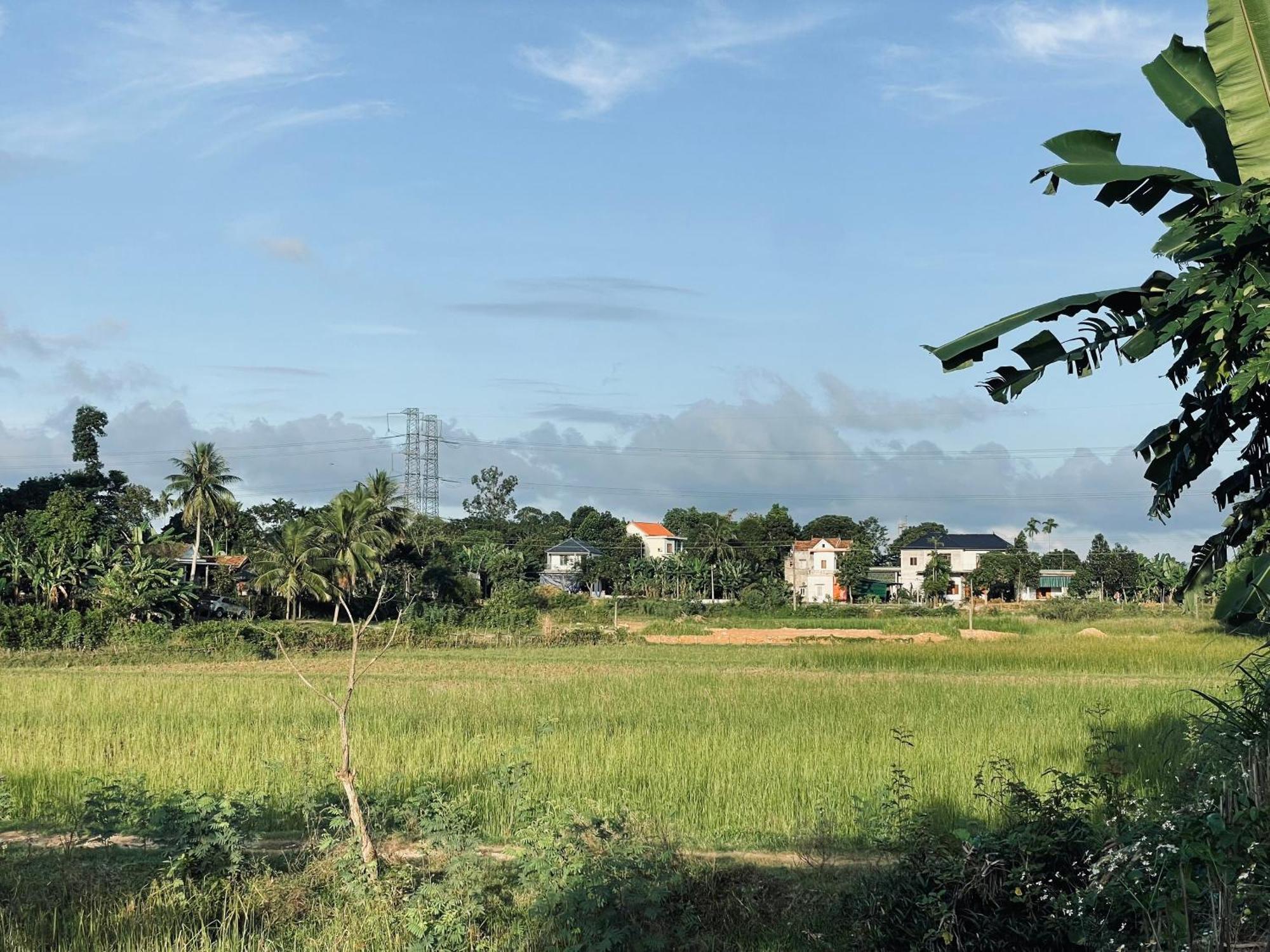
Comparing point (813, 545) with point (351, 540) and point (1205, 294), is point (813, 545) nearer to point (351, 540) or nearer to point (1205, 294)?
point (351, 540)

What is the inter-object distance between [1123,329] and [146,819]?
23.4 feet

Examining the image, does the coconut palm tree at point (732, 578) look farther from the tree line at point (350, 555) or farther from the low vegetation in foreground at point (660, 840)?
the low vegetation in foreground at point (660, 840)

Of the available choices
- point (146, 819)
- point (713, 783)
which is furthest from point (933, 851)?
point (146, 819)

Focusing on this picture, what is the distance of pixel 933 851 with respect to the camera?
623cm

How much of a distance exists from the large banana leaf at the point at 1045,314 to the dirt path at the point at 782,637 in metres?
28.4

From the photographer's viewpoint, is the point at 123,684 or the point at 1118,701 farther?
the point at 123,684

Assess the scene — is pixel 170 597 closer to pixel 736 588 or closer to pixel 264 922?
pixel 264 922

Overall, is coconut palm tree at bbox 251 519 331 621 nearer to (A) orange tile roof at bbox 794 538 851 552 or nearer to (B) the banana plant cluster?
(B) the banana plant cluster

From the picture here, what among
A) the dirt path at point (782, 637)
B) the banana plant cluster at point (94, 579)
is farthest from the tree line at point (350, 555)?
the dirt path at point (782, 637)

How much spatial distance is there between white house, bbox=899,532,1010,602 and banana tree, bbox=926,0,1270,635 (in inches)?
2720

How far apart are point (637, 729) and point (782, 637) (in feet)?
85.5

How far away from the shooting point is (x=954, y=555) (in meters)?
75.9

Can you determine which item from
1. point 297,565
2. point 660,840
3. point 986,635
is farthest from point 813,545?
point 660,840

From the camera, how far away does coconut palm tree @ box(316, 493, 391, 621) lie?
4266cm
